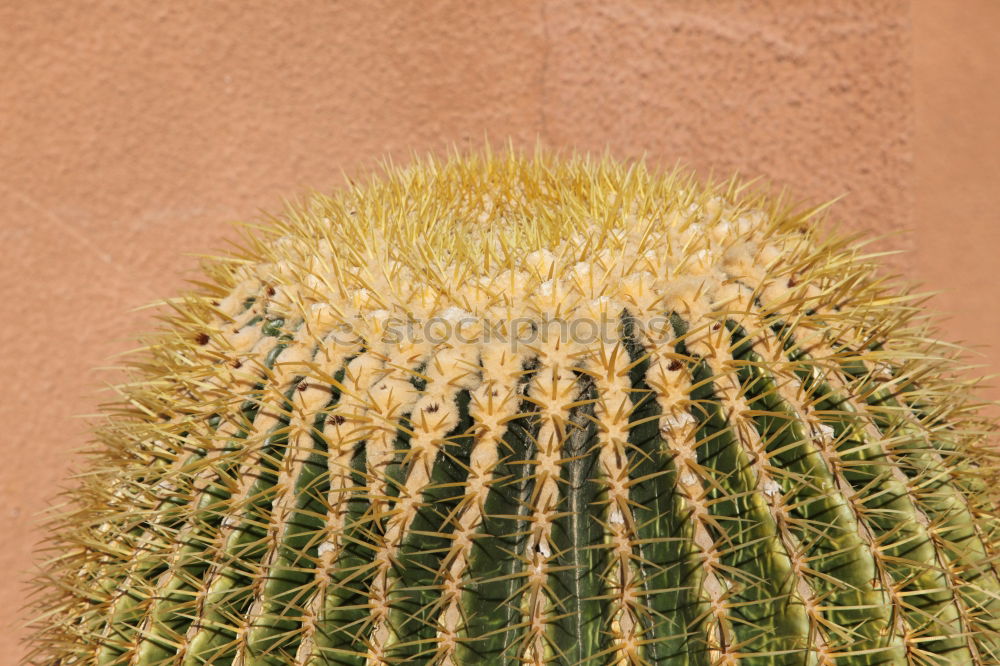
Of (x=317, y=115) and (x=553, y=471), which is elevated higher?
(x=317, y=115)

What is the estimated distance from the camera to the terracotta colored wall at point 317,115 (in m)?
1.94

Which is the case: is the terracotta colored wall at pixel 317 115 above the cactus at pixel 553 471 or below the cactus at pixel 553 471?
above

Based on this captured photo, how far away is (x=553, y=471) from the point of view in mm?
686

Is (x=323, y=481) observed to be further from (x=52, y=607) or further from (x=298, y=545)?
(x=52, y=607)

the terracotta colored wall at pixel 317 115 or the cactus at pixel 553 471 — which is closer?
the cactus at pixel 553 471

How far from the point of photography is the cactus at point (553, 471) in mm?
664

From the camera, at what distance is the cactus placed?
0.66 meters

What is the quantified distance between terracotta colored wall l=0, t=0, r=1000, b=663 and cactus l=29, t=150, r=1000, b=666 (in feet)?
4.10

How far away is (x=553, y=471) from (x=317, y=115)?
155cm

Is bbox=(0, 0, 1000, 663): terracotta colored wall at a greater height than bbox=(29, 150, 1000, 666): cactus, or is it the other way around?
bbox=(0, 0, 1000, 663): terracotta colored wall

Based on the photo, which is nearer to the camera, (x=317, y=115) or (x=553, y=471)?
(x=553, y=471)

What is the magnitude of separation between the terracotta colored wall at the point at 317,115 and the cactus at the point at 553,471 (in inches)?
49.2

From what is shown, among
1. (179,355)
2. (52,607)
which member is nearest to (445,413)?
(179,355)

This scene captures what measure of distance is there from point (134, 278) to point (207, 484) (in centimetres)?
142
